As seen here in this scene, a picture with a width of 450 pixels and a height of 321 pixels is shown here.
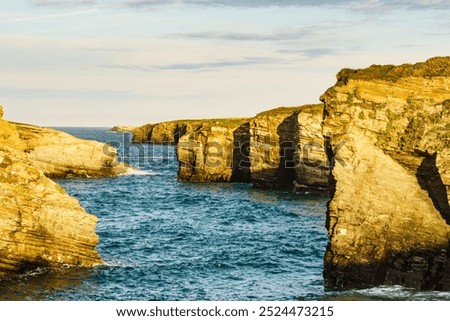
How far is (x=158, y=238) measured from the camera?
47.8 metres

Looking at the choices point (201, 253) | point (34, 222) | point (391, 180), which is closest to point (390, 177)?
point (391, 180)

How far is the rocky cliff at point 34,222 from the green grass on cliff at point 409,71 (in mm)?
13934

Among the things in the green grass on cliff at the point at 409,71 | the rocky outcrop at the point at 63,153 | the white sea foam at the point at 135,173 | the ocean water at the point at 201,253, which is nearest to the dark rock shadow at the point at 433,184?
the ocean water at the point at 201,253

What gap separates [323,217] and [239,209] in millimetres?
8305

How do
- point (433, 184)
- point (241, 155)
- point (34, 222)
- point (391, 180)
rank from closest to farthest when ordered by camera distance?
point (433, 184) → point (391, 180) → point (34, 222) → point (241, 155)

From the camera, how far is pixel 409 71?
33.0 meters

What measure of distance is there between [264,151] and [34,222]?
47.4m

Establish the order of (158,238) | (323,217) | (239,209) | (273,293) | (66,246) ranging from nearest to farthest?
(273,293) → (66,246) → (158,238) → (323,217) → (239,209)

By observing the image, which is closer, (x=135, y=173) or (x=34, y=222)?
(x=34, y=222)

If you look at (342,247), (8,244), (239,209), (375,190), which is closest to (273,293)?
(342,247)

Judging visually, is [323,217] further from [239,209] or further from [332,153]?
[332,153]

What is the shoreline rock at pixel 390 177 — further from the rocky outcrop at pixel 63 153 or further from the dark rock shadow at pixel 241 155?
the rocky outcrop at pixel 63 153

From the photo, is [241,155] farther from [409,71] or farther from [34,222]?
[409,71]

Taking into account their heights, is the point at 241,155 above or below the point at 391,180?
below
